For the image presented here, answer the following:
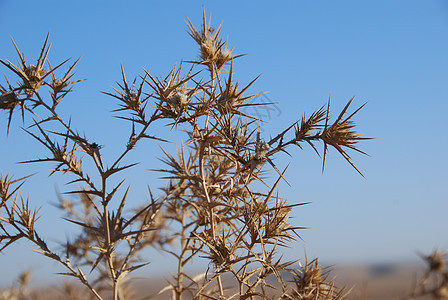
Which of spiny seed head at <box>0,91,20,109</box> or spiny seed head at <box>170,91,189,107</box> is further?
spiny seed head at <box>0,91,20,109</box>

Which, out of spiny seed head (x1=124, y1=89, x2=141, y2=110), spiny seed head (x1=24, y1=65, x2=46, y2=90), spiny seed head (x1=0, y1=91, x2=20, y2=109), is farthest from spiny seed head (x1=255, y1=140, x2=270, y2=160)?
spiny seed head (x1=0, y1=91, x2=20, y2=109)

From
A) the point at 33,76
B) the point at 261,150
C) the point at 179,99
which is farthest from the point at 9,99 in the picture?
the point at 261,150

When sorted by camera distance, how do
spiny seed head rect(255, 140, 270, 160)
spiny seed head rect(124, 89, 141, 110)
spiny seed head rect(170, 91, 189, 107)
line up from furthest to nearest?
spiny seed head rect(124, 89, 141, 110), spiny seed head rect(170, 91, 189, 107), spiny seed head rect(255, 140, 270, 160)

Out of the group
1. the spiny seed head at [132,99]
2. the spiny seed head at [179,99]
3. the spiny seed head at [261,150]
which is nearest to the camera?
the spiny seed head at [261,150]

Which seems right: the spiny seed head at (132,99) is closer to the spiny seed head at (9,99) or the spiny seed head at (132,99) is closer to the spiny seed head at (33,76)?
the spiny seed head at (33,76)

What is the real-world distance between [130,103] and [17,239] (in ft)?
4.09

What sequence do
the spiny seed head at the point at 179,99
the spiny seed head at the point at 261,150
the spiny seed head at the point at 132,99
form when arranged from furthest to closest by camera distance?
the spiny seed head at the point at 132,99 → the spiny seed head at the point at 179,99 → the spiny seed head at the point at 261,150

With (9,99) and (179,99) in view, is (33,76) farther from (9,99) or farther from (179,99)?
(179,99)

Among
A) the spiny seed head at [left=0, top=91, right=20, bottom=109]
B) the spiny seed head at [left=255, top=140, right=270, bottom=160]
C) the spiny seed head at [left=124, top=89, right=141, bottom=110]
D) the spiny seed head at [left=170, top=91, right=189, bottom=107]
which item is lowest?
the spiny seed head at [left=255, top=140, right=270, bottom=160]

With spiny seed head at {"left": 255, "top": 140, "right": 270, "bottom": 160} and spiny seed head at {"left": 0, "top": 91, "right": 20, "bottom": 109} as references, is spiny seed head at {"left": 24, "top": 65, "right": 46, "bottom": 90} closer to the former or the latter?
spiny seed head at {"left": 0, "top": 91, "right": 20, "bottom": 109}

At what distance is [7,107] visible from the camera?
296 cm

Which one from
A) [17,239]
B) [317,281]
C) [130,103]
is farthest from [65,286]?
[317,281]

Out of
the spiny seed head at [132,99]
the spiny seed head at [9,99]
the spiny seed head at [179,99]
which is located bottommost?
the spiny seed head at [179,99]

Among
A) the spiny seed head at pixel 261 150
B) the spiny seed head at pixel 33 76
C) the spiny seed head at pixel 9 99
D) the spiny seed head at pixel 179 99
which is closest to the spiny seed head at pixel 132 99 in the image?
the spiny seed head at pixel 179 99
